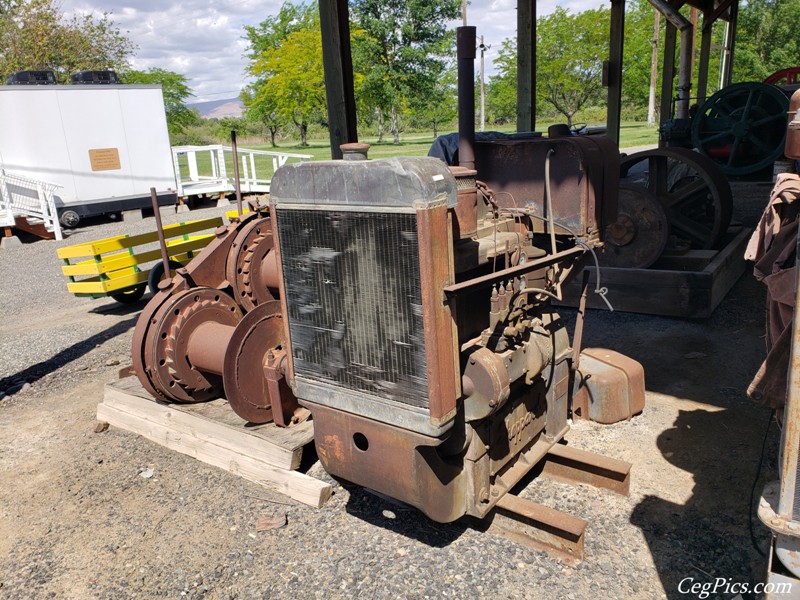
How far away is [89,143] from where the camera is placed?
541 inches

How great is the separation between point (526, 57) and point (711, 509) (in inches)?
204

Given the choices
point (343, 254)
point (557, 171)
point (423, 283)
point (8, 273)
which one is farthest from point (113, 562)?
point (8, 273)

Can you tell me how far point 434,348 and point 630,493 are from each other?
157cm

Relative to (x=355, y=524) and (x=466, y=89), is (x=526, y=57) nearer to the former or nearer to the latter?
(x=466, y=89)

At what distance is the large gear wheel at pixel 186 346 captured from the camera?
12.0 ft

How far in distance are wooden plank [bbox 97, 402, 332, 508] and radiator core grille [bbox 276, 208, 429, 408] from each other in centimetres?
83

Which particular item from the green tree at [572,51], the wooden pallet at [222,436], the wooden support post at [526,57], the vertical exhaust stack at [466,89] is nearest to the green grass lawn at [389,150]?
the green tree at [572,51]

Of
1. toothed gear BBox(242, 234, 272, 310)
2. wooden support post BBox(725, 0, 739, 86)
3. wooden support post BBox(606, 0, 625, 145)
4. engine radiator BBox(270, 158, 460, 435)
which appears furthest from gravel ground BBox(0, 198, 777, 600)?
wooden support post BBox(725, 0, 739, 86)

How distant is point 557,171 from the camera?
134 inches

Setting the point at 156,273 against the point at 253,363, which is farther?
the point at 156,273

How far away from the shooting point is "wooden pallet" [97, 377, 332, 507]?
10.7ft

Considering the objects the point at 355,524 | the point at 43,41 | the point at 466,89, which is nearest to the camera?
the point at 466,89

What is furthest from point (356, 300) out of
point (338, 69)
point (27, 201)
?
point (27, 201)

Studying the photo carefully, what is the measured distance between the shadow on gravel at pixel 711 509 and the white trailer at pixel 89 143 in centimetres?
1264
